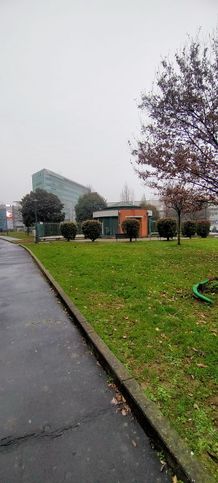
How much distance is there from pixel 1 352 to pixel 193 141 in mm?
9761

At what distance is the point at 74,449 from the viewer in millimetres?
2033

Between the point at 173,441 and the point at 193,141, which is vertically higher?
the point at 193,141

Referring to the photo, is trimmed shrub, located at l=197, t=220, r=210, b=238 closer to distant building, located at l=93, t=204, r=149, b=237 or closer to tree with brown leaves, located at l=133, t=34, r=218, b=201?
distant building, located at l=93, t=204, r=149, b=237

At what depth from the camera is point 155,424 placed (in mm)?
2148

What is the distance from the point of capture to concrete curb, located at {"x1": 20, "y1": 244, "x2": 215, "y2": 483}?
5.83ft

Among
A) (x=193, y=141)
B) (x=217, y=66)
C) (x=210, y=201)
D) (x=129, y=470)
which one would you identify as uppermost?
(x=217, y=66)

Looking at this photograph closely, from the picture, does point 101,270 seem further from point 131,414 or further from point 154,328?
point 131,414

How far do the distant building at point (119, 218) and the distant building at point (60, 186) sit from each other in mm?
65828

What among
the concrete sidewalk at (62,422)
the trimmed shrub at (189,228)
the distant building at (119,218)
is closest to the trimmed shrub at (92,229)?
the distant building at (119,218)

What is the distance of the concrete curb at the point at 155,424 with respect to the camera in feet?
5.83

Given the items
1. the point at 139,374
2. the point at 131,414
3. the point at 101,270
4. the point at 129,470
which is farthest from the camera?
the point at 101,270

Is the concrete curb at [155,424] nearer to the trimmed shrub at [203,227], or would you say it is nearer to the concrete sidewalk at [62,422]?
the concrete sidewalk at [62,422]

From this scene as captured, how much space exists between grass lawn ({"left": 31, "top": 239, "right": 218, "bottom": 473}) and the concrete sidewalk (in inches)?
14.8

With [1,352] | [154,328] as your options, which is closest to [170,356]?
[154,328]
